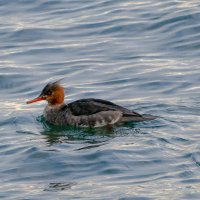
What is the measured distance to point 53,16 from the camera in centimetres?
2189

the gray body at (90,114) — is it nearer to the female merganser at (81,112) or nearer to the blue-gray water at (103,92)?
the female merganser at (81,112)

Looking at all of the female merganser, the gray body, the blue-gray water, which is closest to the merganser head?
the female merganser

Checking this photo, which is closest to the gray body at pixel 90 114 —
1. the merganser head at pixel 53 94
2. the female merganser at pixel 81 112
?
the female merganser at pixel 81 112

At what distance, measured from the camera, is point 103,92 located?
54.4 feet

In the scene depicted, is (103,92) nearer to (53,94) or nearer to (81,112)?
(53,94)

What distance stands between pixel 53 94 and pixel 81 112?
0.88 m

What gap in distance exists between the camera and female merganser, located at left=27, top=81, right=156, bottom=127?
48.9 ft

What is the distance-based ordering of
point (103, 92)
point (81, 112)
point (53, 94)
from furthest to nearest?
point (103, 92)
point (53, 94)
point (81, 112)

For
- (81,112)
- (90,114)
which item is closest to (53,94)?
(81,112)

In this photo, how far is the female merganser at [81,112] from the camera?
Result: 1489 centimetres

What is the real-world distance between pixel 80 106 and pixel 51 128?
670 millimetres

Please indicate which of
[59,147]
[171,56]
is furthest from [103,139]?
[171,56]

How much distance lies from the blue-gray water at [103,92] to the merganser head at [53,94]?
365mm

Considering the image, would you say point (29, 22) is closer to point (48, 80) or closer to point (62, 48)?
point (62, 48)
